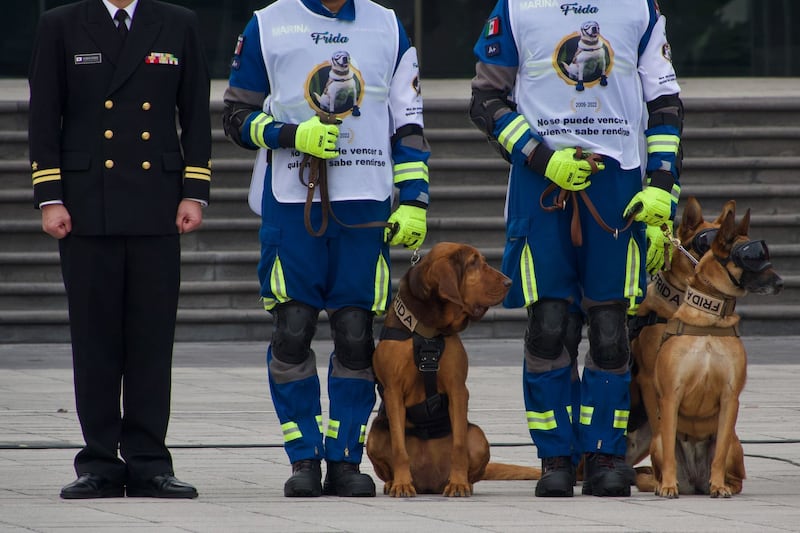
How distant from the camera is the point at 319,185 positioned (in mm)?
6047

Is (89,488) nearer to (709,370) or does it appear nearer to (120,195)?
(120,195)

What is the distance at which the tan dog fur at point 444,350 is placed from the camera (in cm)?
598

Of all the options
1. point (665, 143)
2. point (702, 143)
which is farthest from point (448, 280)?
point (702, 143)

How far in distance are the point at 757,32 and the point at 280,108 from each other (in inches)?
458

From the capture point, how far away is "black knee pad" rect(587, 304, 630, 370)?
6.10 meters

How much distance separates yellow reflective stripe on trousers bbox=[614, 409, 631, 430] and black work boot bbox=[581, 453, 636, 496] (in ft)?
0.39

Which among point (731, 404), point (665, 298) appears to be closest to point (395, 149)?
point (665, 298)

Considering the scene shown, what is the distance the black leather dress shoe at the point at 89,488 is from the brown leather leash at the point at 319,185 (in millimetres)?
1227

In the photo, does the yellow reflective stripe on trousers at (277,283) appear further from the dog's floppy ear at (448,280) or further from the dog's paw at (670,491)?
the dog's paw at (670,491)

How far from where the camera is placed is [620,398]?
20.2ft

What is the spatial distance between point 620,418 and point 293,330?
4.37 feet

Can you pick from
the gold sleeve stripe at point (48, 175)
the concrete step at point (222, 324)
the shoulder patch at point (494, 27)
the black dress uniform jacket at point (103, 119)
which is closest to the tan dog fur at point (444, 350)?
the shoulder patch at point (494, 27)

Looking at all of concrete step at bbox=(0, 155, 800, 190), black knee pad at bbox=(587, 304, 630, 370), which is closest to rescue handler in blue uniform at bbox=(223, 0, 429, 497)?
black knee pad at bbox=(587, 304, 630, 370)

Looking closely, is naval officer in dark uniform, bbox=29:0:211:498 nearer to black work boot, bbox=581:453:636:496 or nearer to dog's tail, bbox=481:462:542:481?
dog's tail, bbox=481:462:542:481
